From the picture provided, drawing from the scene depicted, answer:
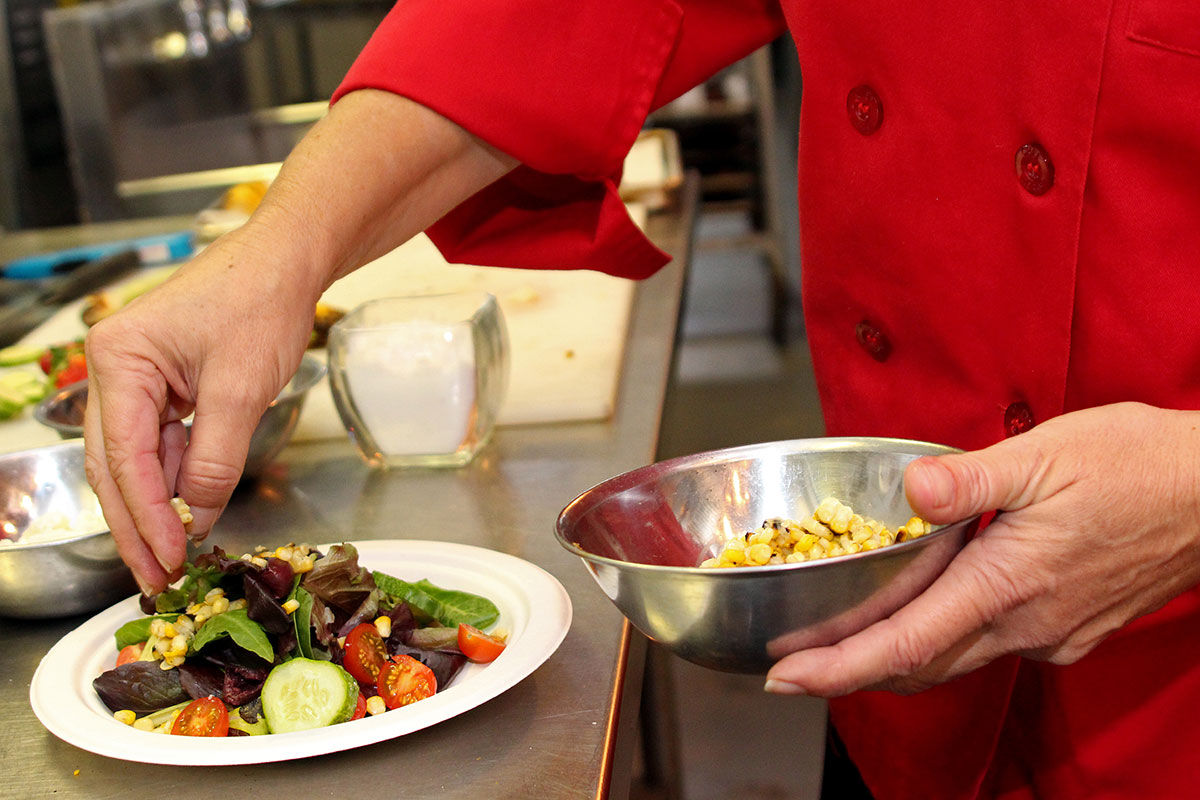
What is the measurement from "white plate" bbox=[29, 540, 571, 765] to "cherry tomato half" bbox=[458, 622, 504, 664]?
1cm

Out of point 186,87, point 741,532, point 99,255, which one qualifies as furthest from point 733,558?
point 186,87

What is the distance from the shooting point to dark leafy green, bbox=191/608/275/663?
80 centimetres

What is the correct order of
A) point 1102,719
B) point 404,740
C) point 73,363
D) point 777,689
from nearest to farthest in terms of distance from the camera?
1. point 777,689
2. point 404,740
3. point 1102,719
4. point 73,363

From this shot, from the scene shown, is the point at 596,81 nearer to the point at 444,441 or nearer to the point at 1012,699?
the point at 444,441

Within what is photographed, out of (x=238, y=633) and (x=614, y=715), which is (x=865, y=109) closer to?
(x=614, y=715)

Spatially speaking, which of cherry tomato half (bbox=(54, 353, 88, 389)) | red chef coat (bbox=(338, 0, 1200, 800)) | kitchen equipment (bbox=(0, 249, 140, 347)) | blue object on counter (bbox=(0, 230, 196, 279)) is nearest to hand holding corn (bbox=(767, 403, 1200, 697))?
red chef coat (bbox=(338, 0, 1200, 800))

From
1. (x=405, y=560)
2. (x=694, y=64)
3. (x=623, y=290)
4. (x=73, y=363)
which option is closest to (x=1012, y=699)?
(x=405, y=560)

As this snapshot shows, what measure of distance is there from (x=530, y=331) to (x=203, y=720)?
3.34ft

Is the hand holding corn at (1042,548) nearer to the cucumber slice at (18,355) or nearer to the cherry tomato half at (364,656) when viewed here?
the cherry tomato half at (364,656)

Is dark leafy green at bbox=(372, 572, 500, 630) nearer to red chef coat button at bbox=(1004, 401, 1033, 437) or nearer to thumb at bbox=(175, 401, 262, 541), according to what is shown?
thumb at bbox=(175, 401, 262, 541)

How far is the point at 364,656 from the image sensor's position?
802mm

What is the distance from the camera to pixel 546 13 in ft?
3.28

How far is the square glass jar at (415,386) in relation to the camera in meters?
1.26

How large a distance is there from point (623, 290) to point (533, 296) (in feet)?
0.48
